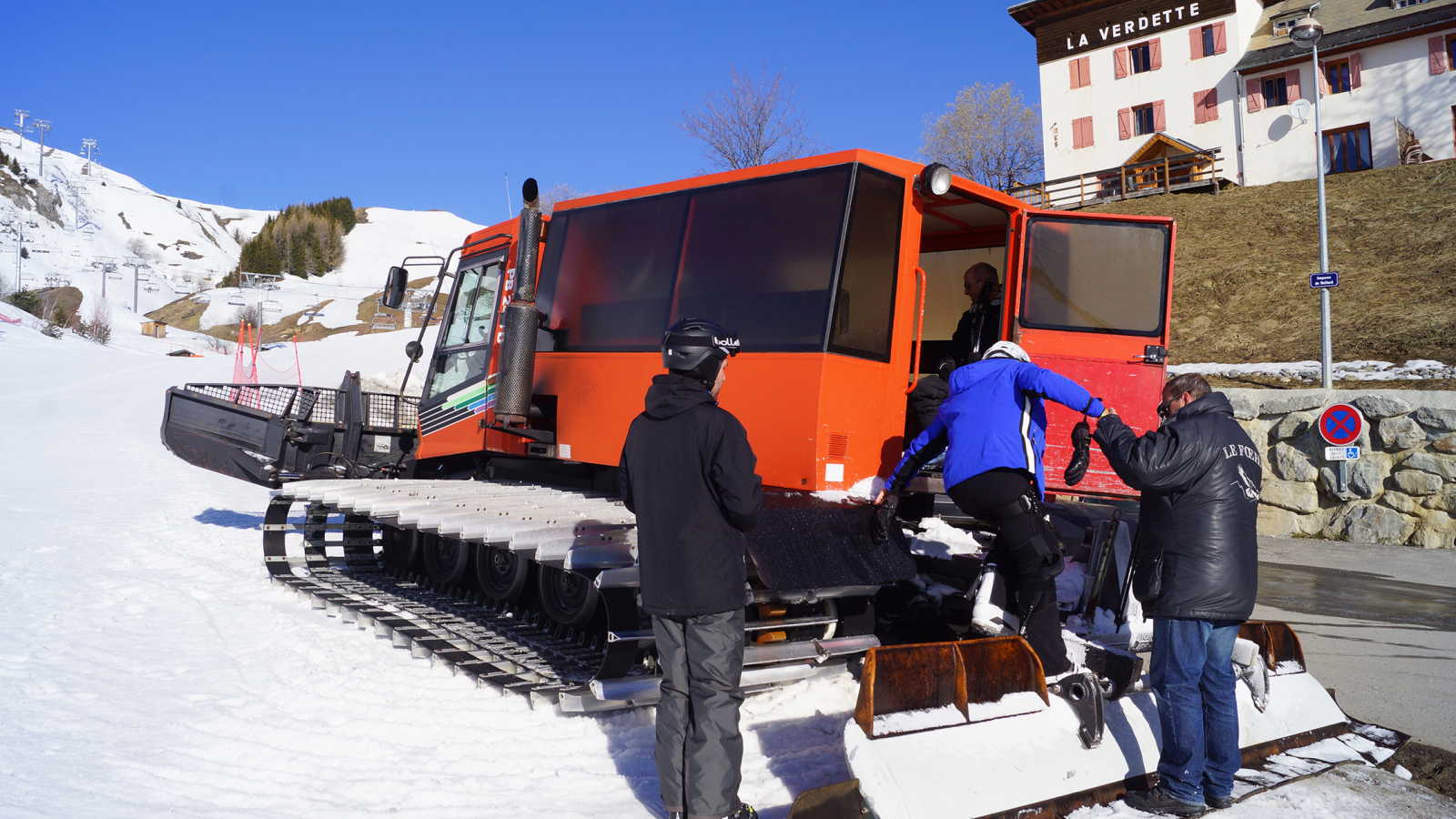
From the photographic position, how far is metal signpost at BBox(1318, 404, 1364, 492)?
991 cm

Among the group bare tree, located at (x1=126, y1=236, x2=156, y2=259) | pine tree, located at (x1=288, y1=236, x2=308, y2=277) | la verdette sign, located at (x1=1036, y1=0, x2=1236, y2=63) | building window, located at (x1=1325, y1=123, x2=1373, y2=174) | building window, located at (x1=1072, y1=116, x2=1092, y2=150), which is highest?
bare tree, located at (x1=126, y1=236, x2=156, y2=259)

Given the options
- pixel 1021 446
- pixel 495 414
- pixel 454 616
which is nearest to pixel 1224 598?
pixel 1021 446

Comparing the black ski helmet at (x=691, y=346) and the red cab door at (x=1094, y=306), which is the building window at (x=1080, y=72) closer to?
the red cab door at (x=1094, y=306)

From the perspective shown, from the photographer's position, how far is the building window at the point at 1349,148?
3048cm

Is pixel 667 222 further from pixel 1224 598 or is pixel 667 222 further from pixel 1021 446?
pixel 1224 598

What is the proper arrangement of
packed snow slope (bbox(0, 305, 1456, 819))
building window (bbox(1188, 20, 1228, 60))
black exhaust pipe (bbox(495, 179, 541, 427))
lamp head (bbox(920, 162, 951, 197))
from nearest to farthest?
packed snow slope (bbox(0, 305, 1456, 819)) < lamp head (bbox(920, 162, 951, 197)) < black exhaust pipe (bbox(495, 179, 541, 427)) < building window (bbox(1188, 20, 1228, 60))

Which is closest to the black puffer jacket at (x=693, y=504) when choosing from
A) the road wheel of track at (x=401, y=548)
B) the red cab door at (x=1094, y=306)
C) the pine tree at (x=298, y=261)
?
the red cab door at (x=1094, y=306)

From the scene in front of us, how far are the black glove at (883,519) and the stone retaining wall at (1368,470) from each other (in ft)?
23.2

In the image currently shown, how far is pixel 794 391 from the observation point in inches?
171

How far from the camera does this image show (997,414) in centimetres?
389

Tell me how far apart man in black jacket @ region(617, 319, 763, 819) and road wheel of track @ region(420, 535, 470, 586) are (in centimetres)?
388

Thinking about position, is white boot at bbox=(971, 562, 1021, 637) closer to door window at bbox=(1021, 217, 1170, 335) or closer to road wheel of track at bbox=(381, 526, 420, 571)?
door window at bbox=(1021, 217, 1170, 335)

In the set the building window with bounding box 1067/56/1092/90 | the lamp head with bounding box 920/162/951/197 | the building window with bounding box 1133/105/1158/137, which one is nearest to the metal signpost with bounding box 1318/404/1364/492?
the lamp head with bounding box 920/162/951/197

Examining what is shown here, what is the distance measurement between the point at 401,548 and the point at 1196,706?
612cm
